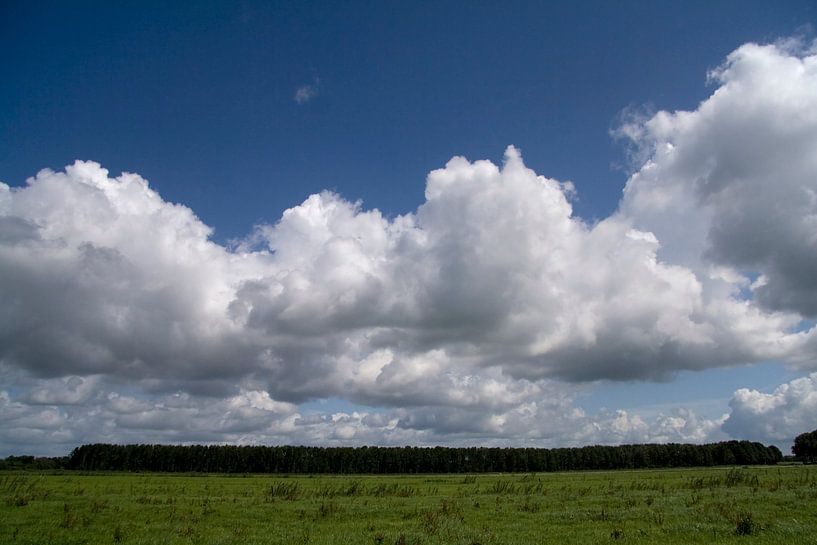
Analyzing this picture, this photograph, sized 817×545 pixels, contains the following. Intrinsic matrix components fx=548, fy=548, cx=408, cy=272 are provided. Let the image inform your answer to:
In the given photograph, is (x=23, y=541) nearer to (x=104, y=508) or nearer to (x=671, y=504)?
(x=104, y=508)

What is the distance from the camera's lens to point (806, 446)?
608 feet

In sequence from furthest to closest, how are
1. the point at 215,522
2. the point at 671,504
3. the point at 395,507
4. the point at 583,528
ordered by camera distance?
the point at 395,507, the point at 671,504, the point at 215,522, the point at 583,528

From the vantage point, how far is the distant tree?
597 feet

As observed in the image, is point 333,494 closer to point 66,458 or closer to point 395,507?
point 395,507

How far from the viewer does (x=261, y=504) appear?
122 ft

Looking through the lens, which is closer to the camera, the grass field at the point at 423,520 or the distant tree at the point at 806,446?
the grass field at the point at 423,520

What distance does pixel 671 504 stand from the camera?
108 ft

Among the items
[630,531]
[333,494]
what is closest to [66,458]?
[333,494]

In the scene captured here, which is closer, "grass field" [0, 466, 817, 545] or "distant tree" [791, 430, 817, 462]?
"grass field" [0, 466, 817, 545]

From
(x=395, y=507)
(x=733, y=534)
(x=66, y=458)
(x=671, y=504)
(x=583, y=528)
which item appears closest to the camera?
(x=733, y=534)

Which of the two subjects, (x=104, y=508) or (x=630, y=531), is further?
(x=104, y=508)

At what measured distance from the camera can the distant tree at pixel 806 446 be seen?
7165 inches

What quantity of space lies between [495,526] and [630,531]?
6132 millimetres

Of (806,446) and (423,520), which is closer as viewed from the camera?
(423,520)
